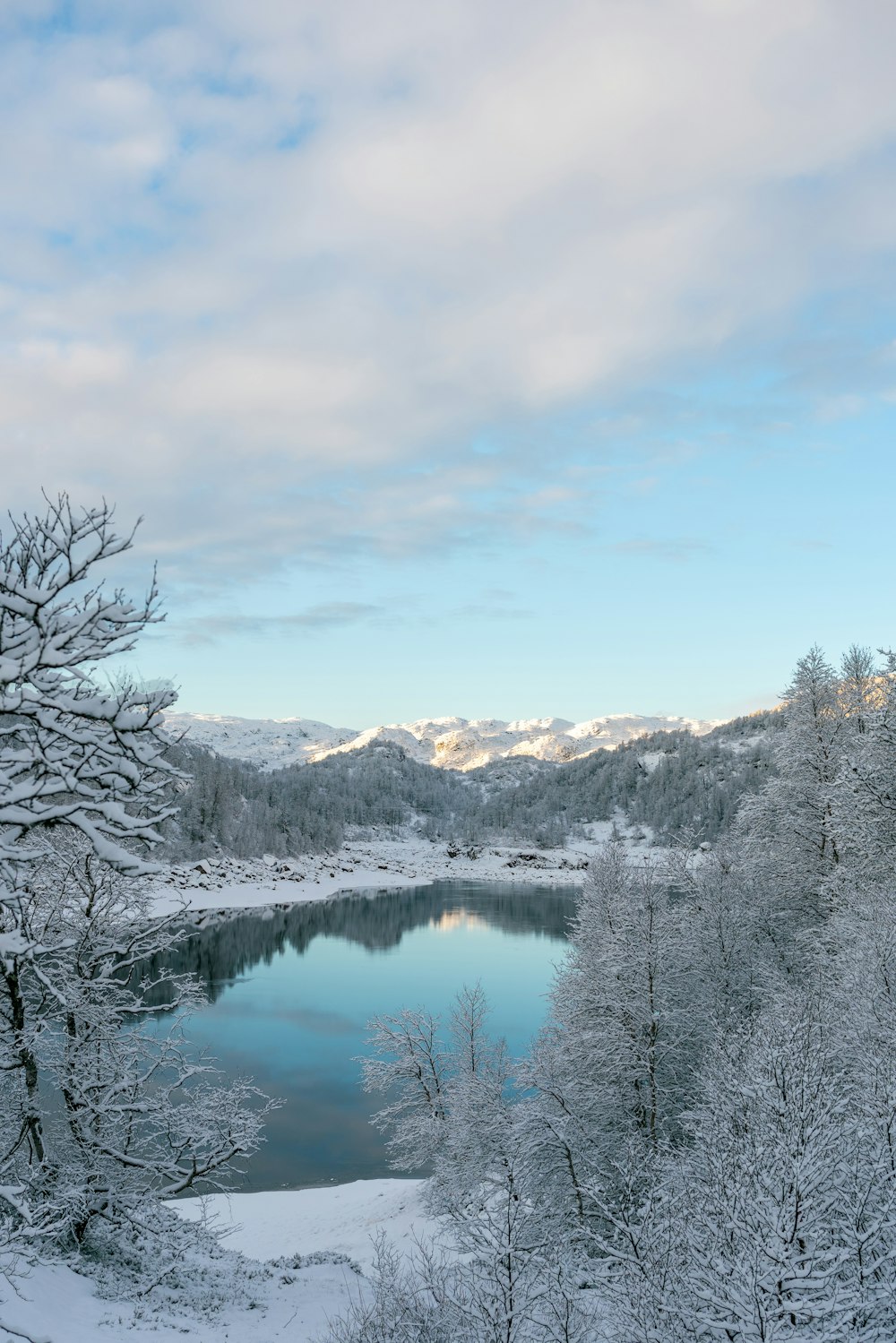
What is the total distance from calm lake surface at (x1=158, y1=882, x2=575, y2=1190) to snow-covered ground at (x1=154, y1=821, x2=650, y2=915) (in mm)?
5857

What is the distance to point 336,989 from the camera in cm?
5128

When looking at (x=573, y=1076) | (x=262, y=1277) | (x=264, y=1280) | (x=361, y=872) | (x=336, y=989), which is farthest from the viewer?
(x=361, y=872)

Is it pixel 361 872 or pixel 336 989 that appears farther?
pixel 361 872

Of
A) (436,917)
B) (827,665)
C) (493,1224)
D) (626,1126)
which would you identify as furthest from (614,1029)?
(436,917)

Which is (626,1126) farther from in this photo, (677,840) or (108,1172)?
(677,840)

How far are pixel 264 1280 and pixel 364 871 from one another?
388ft

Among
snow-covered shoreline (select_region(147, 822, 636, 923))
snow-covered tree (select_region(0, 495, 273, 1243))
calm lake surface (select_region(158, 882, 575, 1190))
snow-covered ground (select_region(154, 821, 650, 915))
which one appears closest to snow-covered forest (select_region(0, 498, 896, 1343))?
snow-covered tree (select_region(0, 495, 273, 1243))

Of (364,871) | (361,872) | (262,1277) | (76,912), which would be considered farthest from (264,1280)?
(364,871)

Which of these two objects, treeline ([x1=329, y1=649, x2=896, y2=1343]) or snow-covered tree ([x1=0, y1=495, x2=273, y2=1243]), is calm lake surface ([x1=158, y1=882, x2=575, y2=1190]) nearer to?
treeline ([x1=329, y1=649, x2=896, y2=1343])

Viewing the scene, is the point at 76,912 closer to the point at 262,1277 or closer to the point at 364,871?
the point at 262,1277

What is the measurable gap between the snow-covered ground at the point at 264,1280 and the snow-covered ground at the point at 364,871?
2874cm

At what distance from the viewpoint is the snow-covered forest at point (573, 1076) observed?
287 inches

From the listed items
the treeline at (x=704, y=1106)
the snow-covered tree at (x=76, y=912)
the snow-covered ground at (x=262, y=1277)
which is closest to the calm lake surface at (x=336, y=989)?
the snow-covered ground at (x=262, y=1277)

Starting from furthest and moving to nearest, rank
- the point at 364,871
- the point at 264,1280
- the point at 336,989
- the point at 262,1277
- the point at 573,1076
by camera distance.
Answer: the point at 364,871
the point at 336,989
the point at 573,1076
the point at 262,1277
the point at 264,1280
